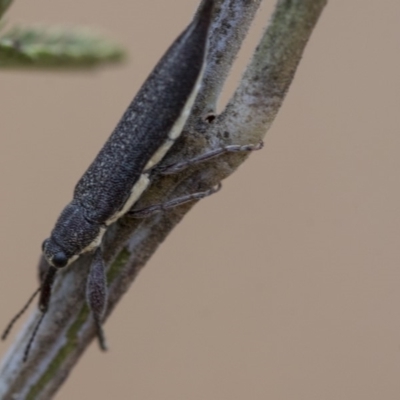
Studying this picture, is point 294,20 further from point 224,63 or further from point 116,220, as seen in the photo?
point 116,220

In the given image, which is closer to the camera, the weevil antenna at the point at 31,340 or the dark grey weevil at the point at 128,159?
the dark grey weevil at the point at 128,159

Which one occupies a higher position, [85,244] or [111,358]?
[85,244]

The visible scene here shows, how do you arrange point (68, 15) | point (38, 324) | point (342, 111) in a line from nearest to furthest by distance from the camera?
point (38, 324) < point (342, 111) < point (68, 15)

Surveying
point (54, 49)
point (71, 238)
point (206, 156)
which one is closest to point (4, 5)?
point (54, 49)

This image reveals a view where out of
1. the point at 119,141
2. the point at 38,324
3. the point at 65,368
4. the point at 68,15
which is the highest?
the point at 68,15

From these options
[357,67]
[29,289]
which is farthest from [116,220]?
[357,67]

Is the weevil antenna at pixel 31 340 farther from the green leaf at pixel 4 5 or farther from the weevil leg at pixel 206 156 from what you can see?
the green leaf at pixel 4 5

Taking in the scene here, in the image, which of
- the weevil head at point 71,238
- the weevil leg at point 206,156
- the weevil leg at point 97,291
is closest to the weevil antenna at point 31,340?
the weevil leg at point 97,291

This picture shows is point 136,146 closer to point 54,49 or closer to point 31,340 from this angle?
point 54,49
